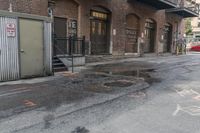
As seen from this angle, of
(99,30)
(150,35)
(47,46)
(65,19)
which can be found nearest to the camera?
(47,46)

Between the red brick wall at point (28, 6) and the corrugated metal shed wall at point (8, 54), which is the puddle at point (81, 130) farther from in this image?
the red brick wall at point (28, 6)

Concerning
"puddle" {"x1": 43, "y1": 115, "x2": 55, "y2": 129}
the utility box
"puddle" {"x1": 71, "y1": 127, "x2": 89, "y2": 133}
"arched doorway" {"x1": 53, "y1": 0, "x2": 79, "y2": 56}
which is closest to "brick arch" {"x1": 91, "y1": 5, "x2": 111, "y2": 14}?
"arched doorway" {"x1": 53, "y1": 0, "x2": 79, "y2": 56}

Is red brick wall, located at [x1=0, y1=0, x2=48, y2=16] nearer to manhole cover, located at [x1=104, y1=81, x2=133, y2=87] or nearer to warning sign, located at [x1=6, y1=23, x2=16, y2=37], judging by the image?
warning sign, located at [x1=6, y1=23, x2=16, y2=37]

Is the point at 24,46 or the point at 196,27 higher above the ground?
the point at 196,27

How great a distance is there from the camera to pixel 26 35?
410 inches

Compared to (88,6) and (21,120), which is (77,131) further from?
(88,6)

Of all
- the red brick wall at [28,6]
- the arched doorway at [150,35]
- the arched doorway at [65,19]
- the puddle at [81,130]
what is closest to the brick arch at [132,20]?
the arched doorway at [150,35]

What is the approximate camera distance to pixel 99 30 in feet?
65.3

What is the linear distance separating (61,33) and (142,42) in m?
11.2

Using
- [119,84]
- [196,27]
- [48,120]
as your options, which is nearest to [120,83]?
[119,84]

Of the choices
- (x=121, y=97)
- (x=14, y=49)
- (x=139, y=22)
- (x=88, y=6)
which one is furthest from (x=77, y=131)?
(x=139, y=22)

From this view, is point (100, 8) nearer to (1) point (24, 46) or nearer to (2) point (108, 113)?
(1) point (24, 46)

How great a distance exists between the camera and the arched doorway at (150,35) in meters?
26.8

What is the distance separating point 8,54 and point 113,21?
1209 cm
